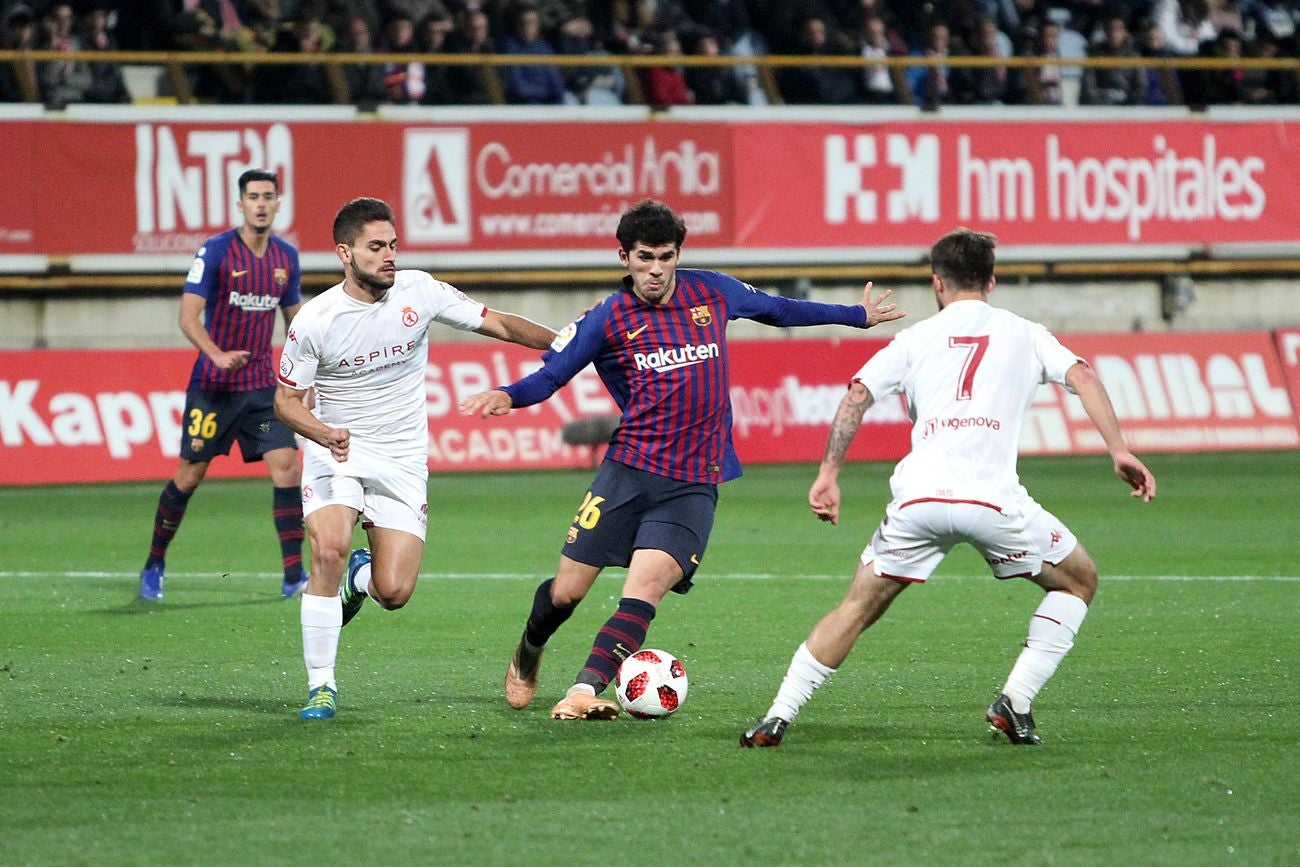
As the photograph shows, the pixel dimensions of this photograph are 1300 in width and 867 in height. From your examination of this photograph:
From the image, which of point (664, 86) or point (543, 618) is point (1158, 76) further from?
point (543, 618)

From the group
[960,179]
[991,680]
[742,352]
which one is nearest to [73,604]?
[991,680]

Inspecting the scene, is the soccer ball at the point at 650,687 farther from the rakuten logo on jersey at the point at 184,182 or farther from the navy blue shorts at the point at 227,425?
the rakuten logo on jersey at the point at 184,182

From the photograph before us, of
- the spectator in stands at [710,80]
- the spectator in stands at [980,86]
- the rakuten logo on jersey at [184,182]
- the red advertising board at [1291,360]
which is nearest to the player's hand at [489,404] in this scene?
the rakuten logo on jersey at [184,182]

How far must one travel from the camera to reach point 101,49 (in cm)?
1969

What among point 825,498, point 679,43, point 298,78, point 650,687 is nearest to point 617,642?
point 650,687

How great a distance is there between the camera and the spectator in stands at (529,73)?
20.8m

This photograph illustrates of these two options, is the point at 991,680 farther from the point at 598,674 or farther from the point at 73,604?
the point at 73,604

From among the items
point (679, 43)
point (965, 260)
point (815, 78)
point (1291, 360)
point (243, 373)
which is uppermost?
point (679, 43)

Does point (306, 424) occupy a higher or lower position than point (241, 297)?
lower

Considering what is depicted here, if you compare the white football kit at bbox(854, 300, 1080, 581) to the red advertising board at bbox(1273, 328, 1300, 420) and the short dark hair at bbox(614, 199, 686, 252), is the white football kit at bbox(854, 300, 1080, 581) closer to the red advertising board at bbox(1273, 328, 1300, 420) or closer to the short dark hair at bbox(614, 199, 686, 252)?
the short dark hair at bbox(614, 199, 686, 252)

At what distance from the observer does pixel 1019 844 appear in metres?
5.12

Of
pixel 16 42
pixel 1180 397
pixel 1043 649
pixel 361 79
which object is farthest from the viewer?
pixel 1180 397

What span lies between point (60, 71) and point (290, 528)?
32.7ft

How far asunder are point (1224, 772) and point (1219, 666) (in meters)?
2.24
